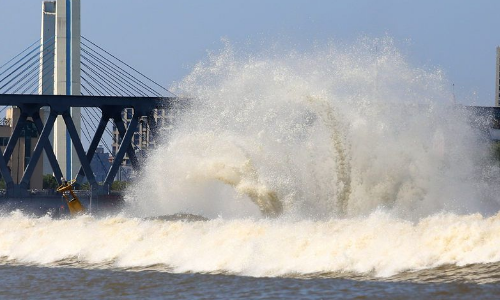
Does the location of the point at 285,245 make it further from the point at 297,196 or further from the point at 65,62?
the point at 65,62

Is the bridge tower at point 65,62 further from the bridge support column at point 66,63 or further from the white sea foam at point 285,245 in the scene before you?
the white sea foam at point 285,245

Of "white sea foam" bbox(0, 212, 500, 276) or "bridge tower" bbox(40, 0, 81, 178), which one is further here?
"bridge tower" bbox(40, 0, 81, 178)

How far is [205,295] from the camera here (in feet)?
75.8

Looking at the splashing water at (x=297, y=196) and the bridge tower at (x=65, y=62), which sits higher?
the bridge tower at (x=65, y=62)

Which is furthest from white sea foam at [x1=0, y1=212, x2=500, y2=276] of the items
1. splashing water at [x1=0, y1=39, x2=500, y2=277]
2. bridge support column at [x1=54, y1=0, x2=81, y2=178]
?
bridge support column at [x1=54, y1=0, x2=81, y2=178]

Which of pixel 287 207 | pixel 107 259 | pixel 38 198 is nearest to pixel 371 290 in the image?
pixel 107 259

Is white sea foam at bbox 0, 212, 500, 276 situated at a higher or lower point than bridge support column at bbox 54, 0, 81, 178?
lower

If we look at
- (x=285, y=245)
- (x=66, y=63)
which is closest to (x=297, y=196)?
(x=285, y=245)

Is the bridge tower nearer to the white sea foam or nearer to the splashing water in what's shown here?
the splashing water

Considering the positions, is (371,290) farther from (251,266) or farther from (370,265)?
(251,266)

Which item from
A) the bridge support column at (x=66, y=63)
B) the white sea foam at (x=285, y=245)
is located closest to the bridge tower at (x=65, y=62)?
the bridge support column at (x=66, y=63)

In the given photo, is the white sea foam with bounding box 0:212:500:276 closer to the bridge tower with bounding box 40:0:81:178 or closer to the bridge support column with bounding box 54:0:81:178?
the bridge tower with bounding box 40:0:81:178

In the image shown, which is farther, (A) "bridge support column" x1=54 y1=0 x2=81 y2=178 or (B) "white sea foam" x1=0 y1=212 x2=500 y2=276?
(A) "bridge support column" x1=54 y1=0 x2=81 y2=178

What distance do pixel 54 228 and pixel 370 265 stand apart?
53.1 feet
